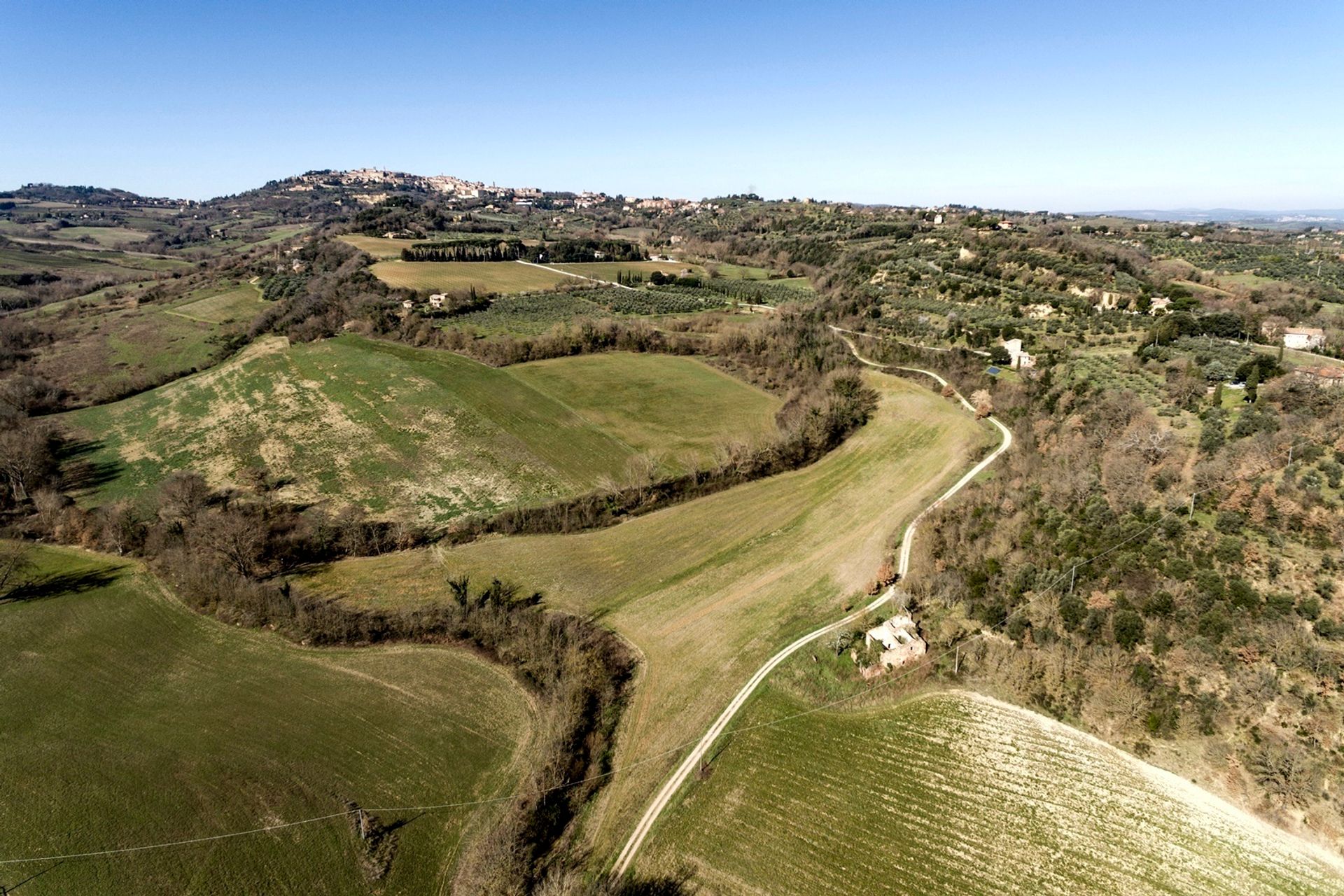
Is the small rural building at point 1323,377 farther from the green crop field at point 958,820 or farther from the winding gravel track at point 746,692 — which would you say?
the green crop field at point 958,820

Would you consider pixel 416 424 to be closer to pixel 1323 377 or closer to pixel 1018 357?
pixel 1018 357

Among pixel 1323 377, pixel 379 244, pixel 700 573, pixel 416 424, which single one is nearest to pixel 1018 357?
pixel 1323 377

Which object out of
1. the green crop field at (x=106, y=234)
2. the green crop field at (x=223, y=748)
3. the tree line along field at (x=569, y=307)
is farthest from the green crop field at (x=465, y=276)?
the green crop field at (x=106, y=234)

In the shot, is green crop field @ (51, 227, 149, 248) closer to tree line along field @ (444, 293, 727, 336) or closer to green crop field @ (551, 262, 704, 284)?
green crop field @ (551, 262, 704, 284)

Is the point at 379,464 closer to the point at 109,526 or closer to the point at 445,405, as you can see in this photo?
the point at 445,405

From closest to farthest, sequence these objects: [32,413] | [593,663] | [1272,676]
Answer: [1272,676]
[593,663]
[32,413]

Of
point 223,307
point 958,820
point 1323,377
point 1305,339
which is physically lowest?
point 958,820

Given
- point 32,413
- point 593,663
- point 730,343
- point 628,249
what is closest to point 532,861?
point 593,663
